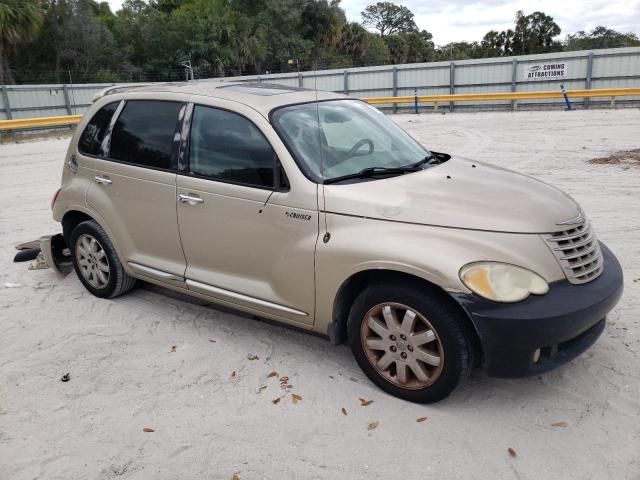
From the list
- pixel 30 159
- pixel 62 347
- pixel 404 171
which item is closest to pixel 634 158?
pixel 404 171

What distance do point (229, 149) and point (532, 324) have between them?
7.52ft

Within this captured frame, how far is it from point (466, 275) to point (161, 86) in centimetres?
313

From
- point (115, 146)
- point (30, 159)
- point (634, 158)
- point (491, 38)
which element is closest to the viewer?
point (115, 146)

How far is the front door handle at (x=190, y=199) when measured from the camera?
13.0 ft

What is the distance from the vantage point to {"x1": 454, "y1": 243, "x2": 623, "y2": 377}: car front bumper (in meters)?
2.86

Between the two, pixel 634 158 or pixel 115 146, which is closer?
pixel 115 146

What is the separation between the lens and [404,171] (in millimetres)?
3770

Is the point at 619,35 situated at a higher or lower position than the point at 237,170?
higher

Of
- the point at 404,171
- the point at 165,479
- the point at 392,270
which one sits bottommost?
the point at 165,479

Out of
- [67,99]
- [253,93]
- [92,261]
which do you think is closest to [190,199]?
[253,93]

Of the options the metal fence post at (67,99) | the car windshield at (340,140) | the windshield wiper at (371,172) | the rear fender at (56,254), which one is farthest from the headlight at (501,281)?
the metal fence post at (67,99)

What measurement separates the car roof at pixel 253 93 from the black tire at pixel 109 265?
4.09ft

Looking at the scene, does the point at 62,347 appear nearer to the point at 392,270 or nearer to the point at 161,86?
the point at 161,86

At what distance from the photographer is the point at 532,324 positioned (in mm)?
2846
